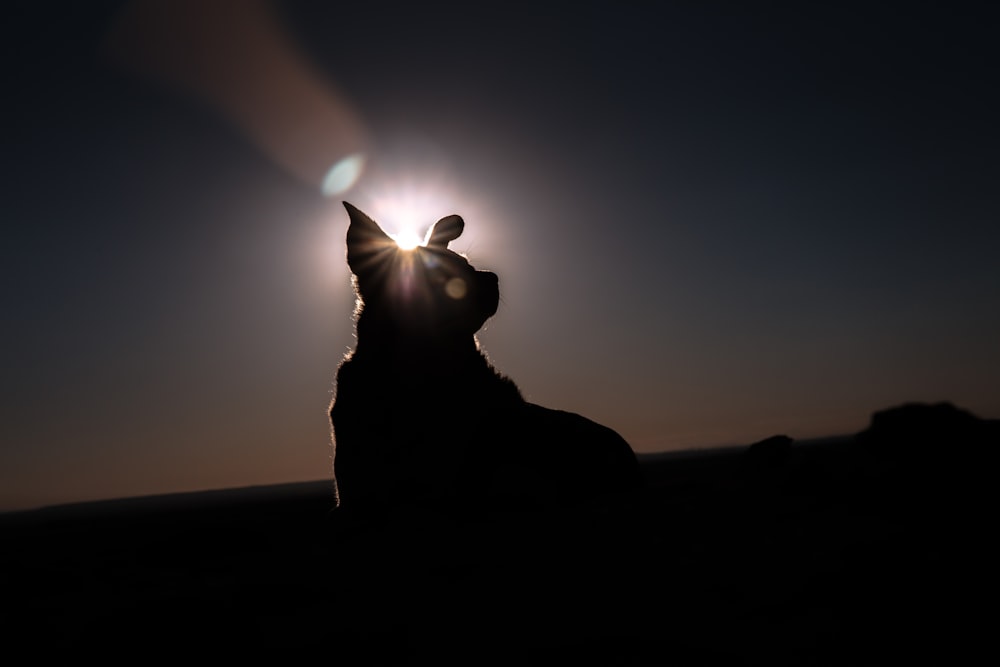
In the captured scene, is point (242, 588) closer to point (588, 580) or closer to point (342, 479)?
point (588, 580)

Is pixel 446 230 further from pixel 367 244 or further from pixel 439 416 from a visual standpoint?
pixel 439 416

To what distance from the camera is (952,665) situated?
171 cm

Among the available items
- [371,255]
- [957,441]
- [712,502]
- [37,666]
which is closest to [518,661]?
[712,502]

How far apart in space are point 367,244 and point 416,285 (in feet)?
3.14

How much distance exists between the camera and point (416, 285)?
21.4 ft

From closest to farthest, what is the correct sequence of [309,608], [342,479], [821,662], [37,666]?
1. [821,662]
2. [37,666]
3. [309,608]
4. [342,479]

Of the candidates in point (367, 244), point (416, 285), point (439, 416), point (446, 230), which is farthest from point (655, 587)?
point (446, 230)

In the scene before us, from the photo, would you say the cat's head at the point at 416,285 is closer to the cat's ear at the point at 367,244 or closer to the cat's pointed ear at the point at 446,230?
the cat's ear at the point at 367,244

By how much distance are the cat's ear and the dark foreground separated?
370cm

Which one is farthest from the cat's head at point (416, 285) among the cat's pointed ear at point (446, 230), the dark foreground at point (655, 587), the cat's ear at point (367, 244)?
the dark foreground at point (655, 587)

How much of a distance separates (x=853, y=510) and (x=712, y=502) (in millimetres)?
803

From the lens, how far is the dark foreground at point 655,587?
6.80 ft

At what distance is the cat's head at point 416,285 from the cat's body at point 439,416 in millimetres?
12

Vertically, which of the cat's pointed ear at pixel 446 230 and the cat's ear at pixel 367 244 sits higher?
the cat's pointed ear at pixel 446 230
